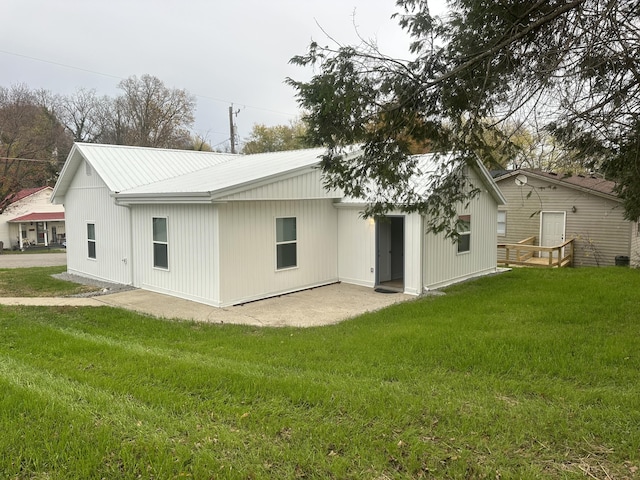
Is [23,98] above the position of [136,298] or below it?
above

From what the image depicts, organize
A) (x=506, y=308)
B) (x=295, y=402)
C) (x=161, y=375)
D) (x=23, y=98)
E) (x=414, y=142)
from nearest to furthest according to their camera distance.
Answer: (x=295, y=402) → (x=161, y=375) → (x=414, y=142) → (x=506, y=308) → (x=23, y=98)

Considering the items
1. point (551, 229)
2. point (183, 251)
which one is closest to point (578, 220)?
point (551, 229)

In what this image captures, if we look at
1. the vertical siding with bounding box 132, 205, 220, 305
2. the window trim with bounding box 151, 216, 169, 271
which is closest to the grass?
the vertical siding with bounding box 132, 205, 220, 305

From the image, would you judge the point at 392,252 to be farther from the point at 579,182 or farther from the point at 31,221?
the point at 31,221

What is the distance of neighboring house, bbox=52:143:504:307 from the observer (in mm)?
10352

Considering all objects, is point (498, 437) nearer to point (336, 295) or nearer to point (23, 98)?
point (336, 295)

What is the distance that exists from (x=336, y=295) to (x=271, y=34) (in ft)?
20.1

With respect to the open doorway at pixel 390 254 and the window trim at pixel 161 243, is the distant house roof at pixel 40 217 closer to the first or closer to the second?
the window trim at pixel 161 243

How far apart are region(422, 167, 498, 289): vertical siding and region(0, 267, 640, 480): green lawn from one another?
4.01 metres

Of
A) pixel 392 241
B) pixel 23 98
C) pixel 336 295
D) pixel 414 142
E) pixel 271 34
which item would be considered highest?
pixel 23 98

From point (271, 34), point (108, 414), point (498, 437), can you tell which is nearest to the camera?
point (498, 437)

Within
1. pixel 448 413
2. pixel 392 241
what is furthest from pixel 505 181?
pixel 448 413

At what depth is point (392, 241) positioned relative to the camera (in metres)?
13.5

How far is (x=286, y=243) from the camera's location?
1156cm
